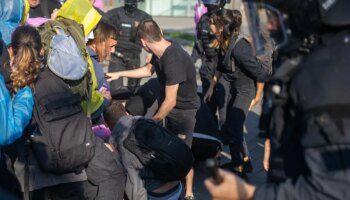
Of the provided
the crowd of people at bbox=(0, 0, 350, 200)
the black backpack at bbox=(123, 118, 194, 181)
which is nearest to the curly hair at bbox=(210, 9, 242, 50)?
the crowd of people at bbox=(0, 0, 350, 200)

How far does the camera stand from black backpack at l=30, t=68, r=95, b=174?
3064mm

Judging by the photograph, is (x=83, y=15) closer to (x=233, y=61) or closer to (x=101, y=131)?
(x=101, y=131)

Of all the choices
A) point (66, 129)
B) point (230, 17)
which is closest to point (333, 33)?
point (66, 129)

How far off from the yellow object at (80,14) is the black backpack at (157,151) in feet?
2.63

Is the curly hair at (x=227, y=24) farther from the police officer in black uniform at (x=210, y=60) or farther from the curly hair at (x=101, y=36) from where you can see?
the curly hair at (x=101, y=36)

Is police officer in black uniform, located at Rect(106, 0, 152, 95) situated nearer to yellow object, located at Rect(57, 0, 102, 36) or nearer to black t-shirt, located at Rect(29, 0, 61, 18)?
black t-shirt, located at Rect(29, 0, 61, 18)

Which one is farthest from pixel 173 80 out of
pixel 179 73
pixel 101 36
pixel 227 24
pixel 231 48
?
pixel 227 24

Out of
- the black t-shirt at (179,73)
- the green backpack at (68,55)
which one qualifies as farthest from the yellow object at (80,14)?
the black t-shirt at (179,73)

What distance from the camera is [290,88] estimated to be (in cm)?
176

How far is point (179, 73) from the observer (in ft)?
14.0

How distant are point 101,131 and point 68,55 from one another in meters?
1.01

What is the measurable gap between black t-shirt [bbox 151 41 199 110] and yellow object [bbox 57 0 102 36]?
62 cm

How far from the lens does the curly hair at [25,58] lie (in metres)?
3.01

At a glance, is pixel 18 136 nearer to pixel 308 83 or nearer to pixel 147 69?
pixel 308 83
